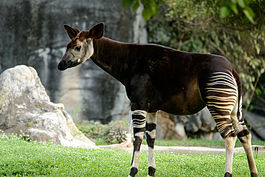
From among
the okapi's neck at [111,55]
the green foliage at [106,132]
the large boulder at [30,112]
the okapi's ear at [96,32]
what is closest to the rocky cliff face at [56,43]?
the green foliage at [106,132]

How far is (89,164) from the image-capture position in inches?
250

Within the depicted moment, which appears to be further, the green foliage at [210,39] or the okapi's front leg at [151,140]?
the green foliage at [210,39]

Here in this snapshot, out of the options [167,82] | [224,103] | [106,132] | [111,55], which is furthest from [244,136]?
[106,132]

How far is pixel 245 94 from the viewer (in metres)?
15.6

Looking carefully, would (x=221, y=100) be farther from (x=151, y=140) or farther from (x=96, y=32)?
(x=96, y=32)

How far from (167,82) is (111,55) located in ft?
2.91

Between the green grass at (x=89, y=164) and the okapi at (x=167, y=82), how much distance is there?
0.87m

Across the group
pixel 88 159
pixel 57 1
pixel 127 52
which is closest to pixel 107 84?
pixel 57 1

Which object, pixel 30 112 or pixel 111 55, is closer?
pixel 111 55

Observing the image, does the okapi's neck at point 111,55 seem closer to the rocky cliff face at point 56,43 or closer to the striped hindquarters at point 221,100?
the striped hindquarters at point 221,100

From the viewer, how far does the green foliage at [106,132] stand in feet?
36.5

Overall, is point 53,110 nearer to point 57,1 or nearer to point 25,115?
point 25,115

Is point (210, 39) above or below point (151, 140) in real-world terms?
above

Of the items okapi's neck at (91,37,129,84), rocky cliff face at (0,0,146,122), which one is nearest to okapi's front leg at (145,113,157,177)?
okapi's neck at (91,37,129,84)
